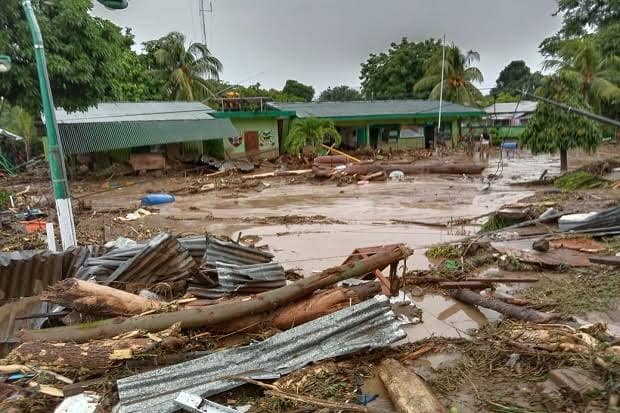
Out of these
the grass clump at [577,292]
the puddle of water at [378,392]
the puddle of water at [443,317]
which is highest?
the grass clump at [577,292]

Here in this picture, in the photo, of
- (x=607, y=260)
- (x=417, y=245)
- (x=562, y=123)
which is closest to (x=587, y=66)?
(x=562, y=123)

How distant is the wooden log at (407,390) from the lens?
3657mm

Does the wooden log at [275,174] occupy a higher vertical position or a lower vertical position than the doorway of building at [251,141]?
lower

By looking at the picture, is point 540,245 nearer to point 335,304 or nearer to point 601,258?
point 601,258

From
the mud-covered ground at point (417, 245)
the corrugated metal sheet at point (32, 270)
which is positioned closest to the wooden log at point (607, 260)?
the mud-covered ground at point (417, 245)

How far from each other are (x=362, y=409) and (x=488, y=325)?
8.67ft

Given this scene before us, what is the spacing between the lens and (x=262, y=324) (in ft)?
16.5

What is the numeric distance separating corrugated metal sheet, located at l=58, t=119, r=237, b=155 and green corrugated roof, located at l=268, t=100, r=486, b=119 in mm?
6592

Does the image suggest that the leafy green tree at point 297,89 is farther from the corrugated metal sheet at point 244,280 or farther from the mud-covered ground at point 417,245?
the corrugated metal sheet at point 244,280

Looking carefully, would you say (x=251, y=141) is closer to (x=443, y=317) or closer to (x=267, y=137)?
(x=267, y=137)

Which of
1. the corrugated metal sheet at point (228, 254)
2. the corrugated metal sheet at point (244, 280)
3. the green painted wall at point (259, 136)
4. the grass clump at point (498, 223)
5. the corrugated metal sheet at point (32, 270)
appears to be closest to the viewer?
the corrugated metal sheet at point (244, 280)

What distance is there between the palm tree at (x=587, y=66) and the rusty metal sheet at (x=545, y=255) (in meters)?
24.4

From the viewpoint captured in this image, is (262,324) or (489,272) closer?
(262,324)

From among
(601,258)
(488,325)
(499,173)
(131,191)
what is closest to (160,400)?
(488,325)
